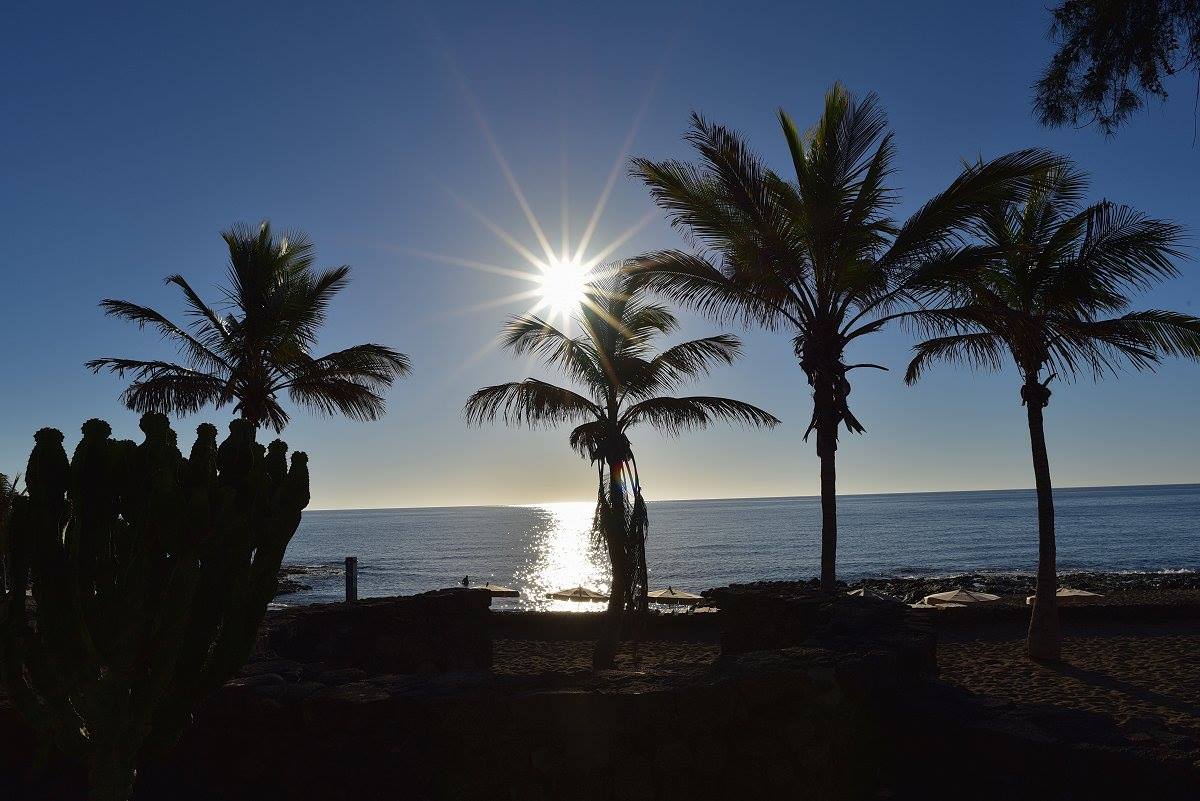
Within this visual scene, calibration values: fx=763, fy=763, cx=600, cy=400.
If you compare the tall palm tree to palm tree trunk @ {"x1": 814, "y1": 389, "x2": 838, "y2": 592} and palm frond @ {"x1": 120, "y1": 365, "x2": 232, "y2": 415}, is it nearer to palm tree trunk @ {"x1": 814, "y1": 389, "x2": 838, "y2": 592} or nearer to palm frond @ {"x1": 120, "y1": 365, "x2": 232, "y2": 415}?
palm tree trunk @ {"x1": 814, "y1": 389, "x2": 838, "y2": 592}

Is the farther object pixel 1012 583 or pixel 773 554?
pixel 773 554

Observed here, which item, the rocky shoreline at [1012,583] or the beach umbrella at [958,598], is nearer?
the beach umbrella at [958,598]

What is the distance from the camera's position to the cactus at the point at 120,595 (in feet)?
17.3

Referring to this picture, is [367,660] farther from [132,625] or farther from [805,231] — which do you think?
[805,231]

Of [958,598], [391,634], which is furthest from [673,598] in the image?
[391,634]

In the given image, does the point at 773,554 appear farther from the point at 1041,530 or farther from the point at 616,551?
the point at 616,551

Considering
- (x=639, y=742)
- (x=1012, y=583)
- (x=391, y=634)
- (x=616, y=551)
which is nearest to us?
(x=639, y=742)

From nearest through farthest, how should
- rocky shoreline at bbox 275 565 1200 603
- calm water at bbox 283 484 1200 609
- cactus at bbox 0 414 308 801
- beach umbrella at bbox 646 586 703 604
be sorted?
1. cactus at bbox 0 414 308 801
2. beach umbrella at bbox 646 586 703 604
3. rocky shoreline at bbox 275 565 1200 603
4. calm water at bbox 283 484 1200 609

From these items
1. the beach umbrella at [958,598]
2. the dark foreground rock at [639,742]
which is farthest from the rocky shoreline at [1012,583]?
the dark foreground rock at [639,742]

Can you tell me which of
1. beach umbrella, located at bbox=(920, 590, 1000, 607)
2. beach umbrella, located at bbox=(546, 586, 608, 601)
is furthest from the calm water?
beach umbrella, located at bbox=(920, 590, 1000, 607)

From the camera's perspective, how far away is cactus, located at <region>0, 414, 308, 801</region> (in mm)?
5258

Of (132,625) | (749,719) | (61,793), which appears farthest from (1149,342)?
(61,793)

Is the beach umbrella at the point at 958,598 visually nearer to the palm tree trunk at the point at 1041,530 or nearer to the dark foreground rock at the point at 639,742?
the palm tree trunk at the point at 1041,530

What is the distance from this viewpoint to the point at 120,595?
5281 mm
